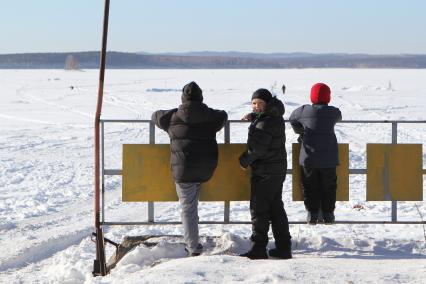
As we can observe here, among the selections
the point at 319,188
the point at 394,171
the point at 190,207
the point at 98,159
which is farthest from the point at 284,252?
the point at 98,159

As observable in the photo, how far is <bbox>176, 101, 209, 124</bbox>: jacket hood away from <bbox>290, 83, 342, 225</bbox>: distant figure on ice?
105 centimetres

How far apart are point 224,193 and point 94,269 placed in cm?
135

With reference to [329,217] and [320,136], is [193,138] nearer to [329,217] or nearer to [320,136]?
[320,136]

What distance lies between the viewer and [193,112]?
229 inches

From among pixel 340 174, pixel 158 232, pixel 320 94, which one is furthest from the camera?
pixel 158 232

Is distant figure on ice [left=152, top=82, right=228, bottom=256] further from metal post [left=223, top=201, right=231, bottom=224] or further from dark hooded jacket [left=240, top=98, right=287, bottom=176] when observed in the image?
metal post [left=223, top=201, right=231, bottom=224]

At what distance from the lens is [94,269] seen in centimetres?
627

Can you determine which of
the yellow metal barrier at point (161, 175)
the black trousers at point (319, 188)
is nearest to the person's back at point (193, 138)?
the yellow metal barrier at point (161, 175)

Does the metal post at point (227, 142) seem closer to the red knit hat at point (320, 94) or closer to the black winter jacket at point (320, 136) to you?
the black winter jacket at point (320, 136)

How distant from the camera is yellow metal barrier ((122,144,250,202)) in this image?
6.73 metres

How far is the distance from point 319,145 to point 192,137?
1211 mm

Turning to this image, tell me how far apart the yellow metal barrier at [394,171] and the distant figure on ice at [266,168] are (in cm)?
121

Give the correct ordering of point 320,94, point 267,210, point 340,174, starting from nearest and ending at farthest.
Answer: point 267,210 → point 320,94 → point 340,174

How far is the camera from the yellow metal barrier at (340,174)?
6832mm
